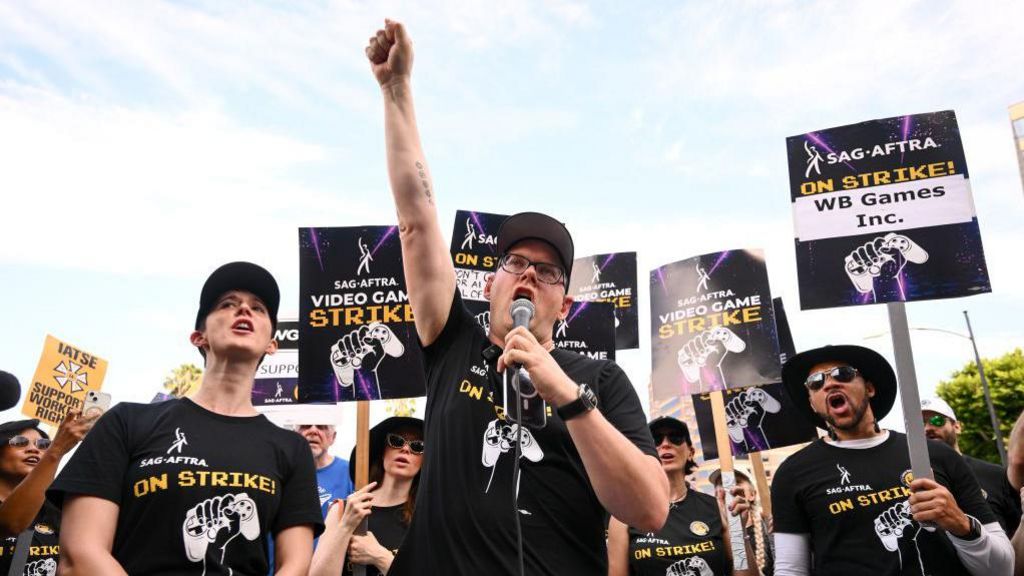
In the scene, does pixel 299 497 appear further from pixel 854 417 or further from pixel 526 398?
pixel 854 417

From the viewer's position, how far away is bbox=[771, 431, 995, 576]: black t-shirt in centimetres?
439

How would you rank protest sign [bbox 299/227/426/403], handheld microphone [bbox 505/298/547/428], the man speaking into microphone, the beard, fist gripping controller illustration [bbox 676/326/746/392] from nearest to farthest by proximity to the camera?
the man speaking into microphone, handheld microphone [bbox 505/298/547/428], the beard, protest sign [bbox 299/227/426/403], fist gripping controller illustration [bbox 676/326/746/392]

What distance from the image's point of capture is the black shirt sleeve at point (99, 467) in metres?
2.97

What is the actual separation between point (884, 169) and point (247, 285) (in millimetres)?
4073

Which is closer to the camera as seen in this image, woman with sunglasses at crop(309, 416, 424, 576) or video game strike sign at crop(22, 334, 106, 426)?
woman with sunglasses at crop(309, 416, 424, 576)

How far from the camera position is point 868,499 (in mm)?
4582

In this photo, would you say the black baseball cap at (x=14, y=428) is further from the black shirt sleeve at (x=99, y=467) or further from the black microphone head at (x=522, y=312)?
the black microphone head at (x=522, y=312)

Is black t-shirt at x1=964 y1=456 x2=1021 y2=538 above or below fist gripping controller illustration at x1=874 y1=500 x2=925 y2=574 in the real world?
above

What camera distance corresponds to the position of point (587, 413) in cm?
235

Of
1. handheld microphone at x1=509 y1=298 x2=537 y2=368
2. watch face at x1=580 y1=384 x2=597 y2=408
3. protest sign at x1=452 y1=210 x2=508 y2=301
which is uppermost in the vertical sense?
protest sign at x1=452 y1=210 x2=508 y2=301

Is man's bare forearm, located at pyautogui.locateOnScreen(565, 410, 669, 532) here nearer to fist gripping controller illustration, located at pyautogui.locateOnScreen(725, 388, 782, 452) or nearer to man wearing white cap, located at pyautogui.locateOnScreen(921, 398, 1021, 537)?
man wearing white cap, located at pyautogui.locateOnScreen(921, 398, 1021, 537)

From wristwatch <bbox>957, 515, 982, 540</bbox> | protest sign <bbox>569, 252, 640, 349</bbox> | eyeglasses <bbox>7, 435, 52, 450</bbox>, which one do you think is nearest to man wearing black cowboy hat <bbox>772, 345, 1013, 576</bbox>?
wristwatch <bbox>957, 515, 982, 540</bbox>

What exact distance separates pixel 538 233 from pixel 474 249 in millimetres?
4046

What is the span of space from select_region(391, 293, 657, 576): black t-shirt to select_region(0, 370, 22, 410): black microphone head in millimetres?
4267
